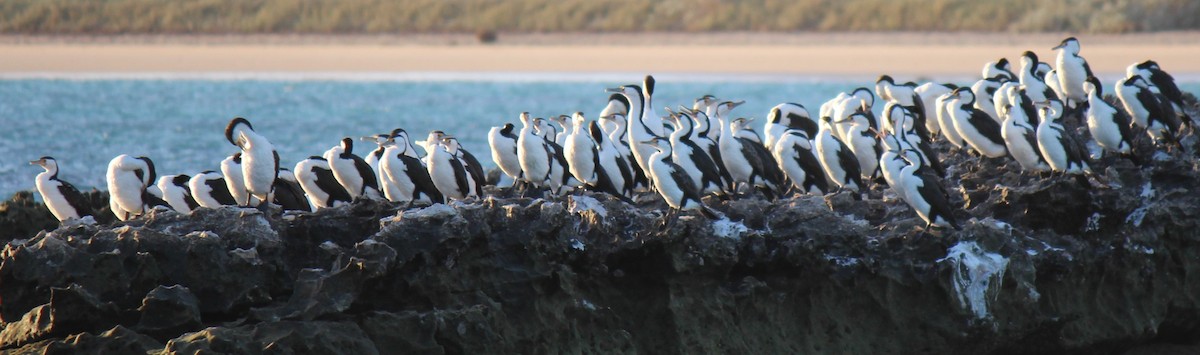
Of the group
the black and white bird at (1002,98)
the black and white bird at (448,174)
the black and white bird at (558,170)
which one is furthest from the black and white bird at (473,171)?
the black and white bird at (1002,98)

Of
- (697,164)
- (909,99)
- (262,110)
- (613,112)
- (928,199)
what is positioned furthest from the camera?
(262,110)

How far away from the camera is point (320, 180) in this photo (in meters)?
11.7

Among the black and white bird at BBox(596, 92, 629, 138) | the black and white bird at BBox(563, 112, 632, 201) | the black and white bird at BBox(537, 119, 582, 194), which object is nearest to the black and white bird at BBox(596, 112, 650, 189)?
the black and white bird at BBox(596, 92, 629, 138)

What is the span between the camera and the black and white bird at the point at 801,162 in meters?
12.1

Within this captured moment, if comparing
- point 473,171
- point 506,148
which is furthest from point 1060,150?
point 473,171

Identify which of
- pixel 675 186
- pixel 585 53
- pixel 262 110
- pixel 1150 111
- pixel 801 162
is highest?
pixel 675 186

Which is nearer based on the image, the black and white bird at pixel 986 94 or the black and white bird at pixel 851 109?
the black and white bird at pixel 851 109

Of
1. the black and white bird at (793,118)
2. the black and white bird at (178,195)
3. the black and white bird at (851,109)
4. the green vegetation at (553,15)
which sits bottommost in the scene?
the green vegetation at (553,15)

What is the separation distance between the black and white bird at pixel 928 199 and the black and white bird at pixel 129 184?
554 cm

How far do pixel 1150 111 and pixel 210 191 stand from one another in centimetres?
718

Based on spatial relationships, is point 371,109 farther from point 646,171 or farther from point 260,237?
point 260,237

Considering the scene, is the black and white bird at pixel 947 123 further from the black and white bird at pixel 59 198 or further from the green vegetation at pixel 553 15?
the green vegetation at pixel 553 15

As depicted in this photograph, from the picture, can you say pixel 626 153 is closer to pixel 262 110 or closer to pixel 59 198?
pixel 59 198

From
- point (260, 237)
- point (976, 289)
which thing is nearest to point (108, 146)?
point (260, 237)
